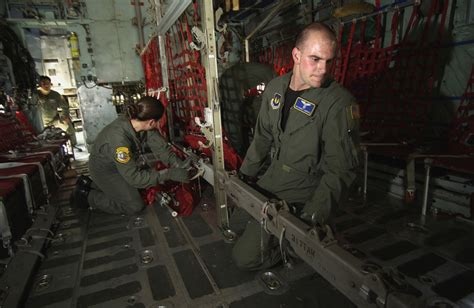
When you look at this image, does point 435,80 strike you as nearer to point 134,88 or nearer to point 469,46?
point 469,46

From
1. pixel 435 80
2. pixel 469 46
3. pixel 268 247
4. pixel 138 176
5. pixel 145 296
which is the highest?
pixel 469 46

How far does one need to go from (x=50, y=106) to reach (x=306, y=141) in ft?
23.9

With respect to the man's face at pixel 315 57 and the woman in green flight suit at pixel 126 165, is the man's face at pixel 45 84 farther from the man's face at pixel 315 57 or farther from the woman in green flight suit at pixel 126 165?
the man's face at pixel 315 57

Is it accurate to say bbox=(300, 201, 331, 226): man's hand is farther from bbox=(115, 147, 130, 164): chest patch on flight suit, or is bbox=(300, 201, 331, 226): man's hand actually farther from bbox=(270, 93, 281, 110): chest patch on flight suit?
bbox=(115, 147, 130, 164): chest patch on flight suit

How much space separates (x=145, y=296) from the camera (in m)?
1.84

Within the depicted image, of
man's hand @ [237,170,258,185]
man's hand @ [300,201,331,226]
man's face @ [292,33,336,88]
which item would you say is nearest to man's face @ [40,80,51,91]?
man's hand @ [237,170,258,185]

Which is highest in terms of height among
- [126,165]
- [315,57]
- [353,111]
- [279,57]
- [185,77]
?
[279,57]

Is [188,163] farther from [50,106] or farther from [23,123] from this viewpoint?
[50,106]

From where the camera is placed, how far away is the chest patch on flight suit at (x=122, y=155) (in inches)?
109

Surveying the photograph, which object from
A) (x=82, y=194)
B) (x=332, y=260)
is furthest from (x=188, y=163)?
(x=332, y=260)

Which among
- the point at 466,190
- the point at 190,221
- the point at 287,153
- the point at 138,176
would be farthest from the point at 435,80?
the point at 138,176

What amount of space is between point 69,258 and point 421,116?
4.43m

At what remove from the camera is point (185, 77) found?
399 cm

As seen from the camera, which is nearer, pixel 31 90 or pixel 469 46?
pixel 469 46
